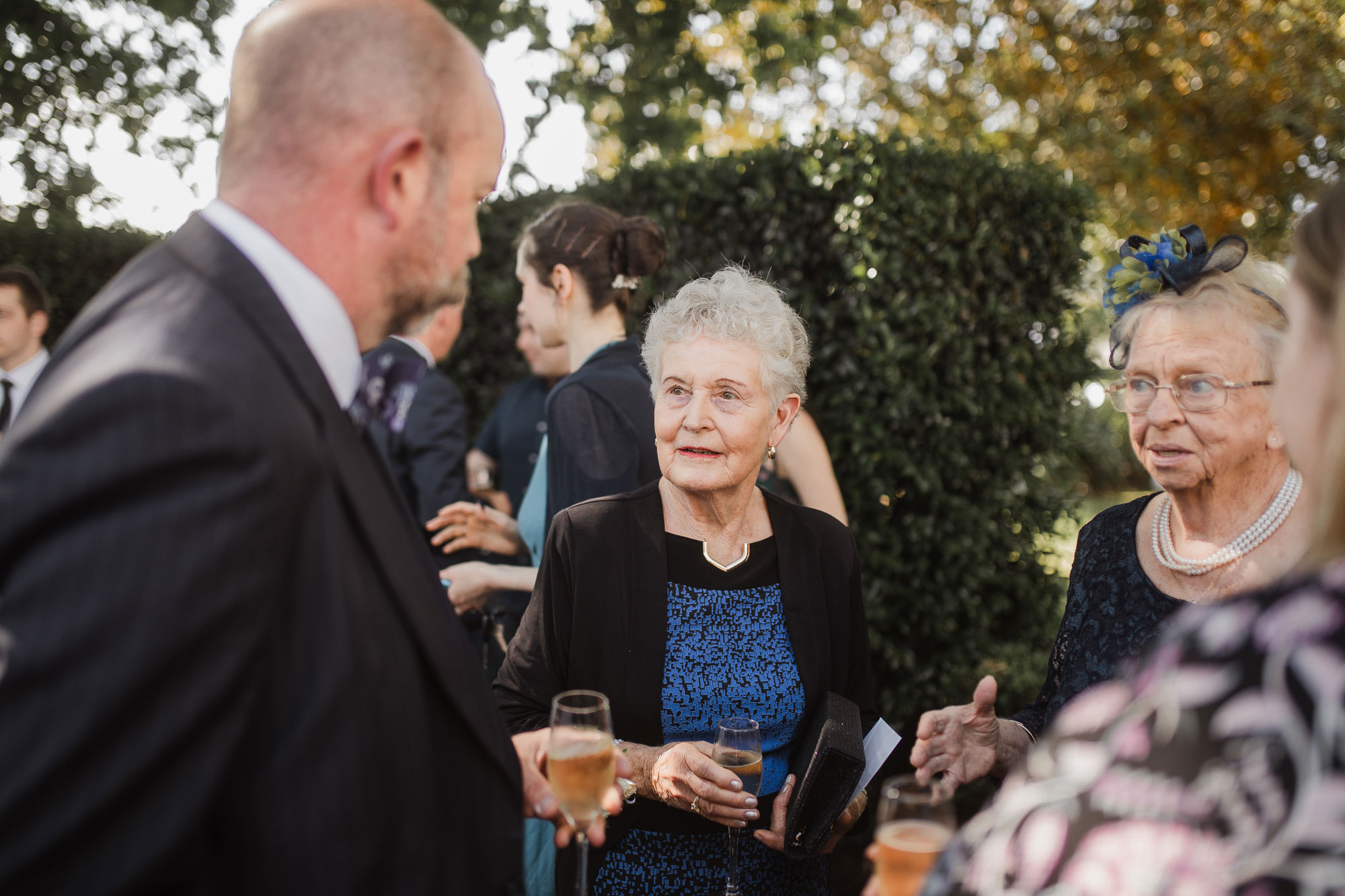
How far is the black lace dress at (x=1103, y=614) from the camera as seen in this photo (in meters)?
2.44

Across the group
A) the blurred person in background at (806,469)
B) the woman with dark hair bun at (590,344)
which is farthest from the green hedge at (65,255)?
the blurred person in background at (806,469)

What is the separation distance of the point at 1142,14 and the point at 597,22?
5.96 meters

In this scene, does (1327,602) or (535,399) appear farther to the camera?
(535,399)

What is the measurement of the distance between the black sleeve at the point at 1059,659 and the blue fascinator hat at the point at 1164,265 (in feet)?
2.20

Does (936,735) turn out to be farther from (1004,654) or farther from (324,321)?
(1004,654)

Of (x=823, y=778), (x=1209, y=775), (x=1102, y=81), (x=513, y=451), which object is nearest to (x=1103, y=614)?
(x=823, y=778)

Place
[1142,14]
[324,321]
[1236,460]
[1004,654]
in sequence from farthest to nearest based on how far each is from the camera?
[1142,14] < [1004,654] < [1236,460] < [324,321]

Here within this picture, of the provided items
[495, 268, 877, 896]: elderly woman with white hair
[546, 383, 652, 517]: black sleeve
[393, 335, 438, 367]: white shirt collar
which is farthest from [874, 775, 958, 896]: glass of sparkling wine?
[393, 335, 438, 367]: white shirt collar

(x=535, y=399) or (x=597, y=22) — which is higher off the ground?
(x=597, y=22)

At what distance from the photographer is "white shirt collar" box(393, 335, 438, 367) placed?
164 inches

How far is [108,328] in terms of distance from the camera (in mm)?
1155

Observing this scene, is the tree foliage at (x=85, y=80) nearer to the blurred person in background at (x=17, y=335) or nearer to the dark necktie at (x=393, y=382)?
the blurred person in background at (x=17, y=335)

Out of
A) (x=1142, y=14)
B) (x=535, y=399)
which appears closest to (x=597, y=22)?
(x=1142, y=14)

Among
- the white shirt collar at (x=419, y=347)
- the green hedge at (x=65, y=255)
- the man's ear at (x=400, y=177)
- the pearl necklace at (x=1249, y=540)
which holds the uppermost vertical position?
the green hedge at (x=65, y=255)
